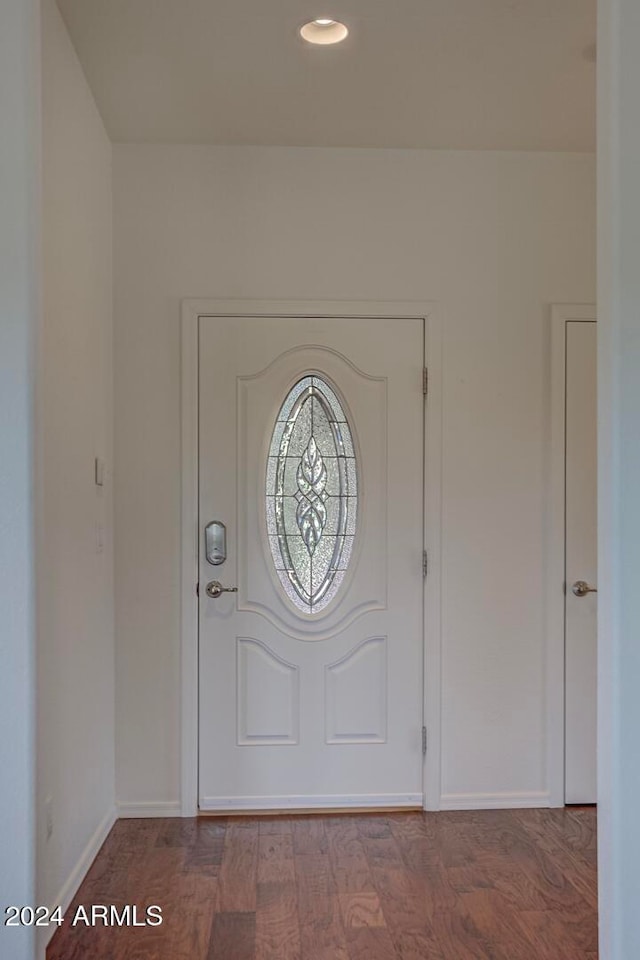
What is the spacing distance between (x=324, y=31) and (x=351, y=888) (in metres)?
2.66

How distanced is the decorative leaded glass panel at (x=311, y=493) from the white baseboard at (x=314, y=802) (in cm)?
76

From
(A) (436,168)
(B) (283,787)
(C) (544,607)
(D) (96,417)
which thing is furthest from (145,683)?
(A) (436,168)

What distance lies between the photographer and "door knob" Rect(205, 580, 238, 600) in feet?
10.3

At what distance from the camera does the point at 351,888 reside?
2.53m

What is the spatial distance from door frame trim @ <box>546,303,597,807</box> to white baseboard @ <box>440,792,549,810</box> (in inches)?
2.5

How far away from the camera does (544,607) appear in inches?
127

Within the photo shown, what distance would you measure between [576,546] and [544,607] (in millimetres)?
281

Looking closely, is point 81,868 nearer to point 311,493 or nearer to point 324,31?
point 311,493

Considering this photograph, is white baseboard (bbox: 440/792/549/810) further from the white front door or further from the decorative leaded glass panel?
the decorative leaded glass panel

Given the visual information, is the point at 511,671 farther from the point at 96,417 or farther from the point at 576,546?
the point at 96,417

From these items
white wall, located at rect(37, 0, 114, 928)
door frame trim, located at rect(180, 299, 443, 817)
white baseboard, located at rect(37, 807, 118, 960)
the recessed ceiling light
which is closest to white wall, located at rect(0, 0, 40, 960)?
white wall, located at rect(37, 0, 114, 928)

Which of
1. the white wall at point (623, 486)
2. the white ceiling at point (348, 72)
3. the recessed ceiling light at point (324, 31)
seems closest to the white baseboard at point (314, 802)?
the white wall at point (623, 486)

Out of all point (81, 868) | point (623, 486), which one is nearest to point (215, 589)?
point (81, 868)

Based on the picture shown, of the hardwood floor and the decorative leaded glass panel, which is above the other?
the decorative leaded glass panel
